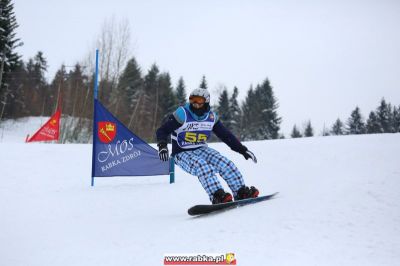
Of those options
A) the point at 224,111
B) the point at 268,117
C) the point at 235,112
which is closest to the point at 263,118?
the point at 268,117

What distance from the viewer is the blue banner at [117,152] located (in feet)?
26.8

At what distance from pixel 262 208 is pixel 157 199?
118 inches

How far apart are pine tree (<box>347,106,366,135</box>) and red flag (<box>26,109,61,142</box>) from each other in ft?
161

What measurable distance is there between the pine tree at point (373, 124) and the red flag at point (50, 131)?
46.8 meters

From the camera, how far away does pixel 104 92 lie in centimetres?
2694

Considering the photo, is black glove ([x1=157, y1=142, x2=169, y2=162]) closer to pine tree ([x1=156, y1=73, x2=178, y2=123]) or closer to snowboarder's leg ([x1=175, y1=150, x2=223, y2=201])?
snowboarder's leg ([x1=175, y1=150, x2=223, y2=201])

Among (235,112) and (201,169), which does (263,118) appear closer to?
(235,112)

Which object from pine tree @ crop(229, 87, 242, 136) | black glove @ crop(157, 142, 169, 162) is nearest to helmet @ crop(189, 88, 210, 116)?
black glove @ crop(157, 142, 169, 162)

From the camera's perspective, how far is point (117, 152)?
8.25 m

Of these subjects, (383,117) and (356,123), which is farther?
(356,123)

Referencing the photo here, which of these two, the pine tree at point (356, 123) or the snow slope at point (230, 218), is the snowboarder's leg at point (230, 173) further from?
the pine tree at point (356, 123)

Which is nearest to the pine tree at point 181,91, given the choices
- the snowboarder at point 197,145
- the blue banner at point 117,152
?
the blue banner at point 117,152

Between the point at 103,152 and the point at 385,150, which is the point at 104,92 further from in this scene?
the point at 385,150

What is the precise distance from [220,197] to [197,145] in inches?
42.1
